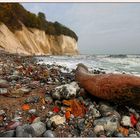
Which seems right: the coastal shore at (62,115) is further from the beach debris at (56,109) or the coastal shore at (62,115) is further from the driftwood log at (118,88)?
the driftwood log at (118,88)

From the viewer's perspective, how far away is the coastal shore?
337cm

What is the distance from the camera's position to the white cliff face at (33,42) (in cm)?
2056

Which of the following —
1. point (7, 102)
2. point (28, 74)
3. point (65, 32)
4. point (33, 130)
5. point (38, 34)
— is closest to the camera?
point (33, 130)

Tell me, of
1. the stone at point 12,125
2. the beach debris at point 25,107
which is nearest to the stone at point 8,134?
the stone at point 12,125

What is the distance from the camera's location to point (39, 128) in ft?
10.8

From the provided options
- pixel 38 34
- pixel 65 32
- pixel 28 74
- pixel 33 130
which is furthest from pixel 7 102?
pixel 65 32

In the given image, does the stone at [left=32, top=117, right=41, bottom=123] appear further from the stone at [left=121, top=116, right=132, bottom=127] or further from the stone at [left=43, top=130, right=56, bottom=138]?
the stone at [left=121, top=116, right=132, bottom=127]

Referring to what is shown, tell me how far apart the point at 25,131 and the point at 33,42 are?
83.7 ft

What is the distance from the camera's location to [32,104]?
4.05m

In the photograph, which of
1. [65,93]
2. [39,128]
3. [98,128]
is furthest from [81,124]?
[65,93]

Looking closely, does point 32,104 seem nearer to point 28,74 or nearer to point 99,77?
point 99,77

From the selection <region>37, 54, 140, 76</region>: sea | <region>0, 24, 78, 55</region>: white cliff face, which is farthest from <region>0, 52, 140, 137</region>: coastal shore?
<region>0, 24, 78, 55</region>: white cliff face

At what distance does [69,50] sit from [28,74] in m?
40.0

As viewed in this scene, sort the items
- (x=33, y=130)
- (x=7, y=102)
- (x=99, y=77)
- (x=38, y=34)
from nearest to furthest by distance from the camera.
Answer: (x=33, y=130), (x=7, y=102), (x=99, y=77), (x=38, y=34)
